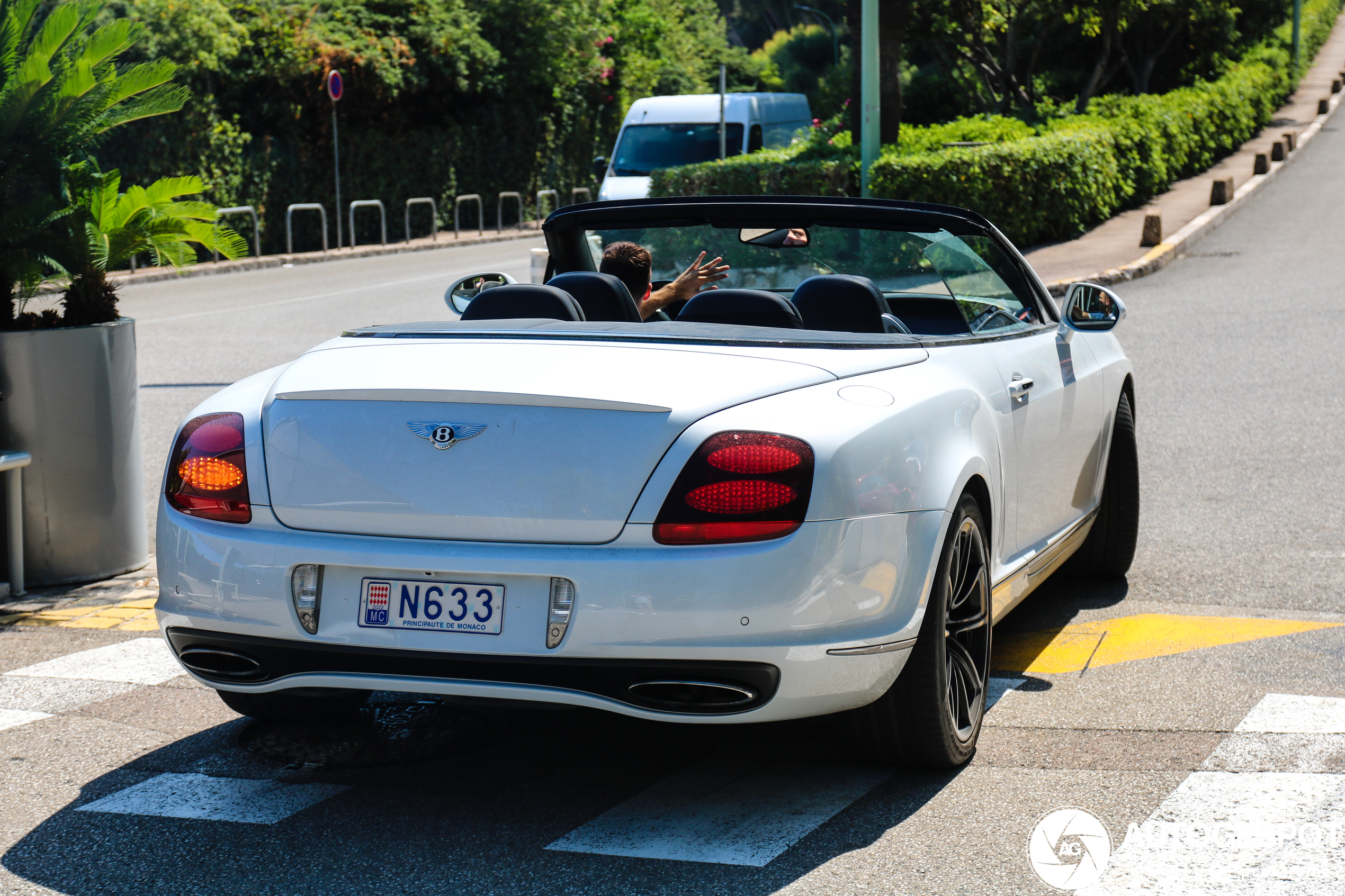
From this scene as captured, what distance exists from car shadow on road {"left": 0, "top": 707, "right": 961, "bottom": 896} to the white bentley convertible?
304 millimetres

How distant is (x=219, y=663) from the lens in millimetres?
3658

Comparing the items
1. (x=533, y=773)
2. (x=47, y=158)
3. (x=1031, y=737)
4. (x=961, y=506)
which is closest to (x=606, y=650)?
(x=533, y=773)

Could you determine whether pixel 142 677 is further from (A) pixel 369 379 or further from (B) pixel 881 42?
(B) pixel 881 42

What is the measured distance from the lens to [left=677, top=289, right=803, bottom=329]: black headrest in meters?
4.29

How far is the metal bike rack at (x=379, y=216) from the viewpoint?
27578 millimetres

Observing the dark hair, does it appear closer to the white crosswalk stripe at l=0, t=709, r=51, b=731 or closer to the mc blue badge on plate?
the mc blue badge on plate

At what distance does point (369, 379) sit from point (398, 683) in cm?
70

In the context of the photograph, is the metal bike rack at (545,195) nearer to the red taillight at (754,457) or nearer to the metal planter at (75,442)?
the metal planter at (75,442)

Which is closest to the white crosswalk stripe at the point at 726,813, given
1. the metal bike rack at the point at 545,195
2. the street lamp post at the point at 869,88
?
the street lamp post at the point at 869,88

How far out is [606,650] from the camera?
330 centimetres

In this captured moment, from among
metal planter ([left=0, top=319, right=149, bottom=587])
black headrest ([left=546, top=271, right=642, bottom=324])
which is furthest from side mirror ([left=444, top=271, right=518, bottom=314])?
metal planter ([left=0, top=319, right=149, bottom=587])

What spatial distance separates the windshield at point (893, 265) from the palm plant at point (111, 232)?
2.08m

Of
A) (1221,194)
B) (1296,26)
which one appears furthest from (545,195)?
(1296,26)

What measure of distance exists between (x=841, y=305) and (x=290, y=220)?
23697 mm
